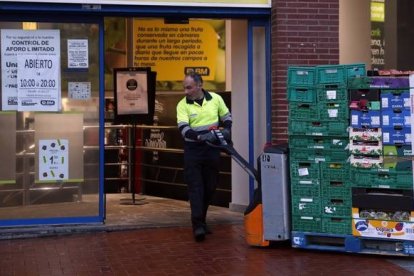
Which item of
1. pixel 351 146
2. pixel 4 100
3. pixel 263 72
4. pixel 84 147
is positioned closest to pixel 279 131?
pixel 263 72

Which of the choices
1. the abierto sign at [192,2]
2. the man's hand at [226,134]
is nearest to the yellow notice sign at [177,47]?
the abierto sign at [192,2]

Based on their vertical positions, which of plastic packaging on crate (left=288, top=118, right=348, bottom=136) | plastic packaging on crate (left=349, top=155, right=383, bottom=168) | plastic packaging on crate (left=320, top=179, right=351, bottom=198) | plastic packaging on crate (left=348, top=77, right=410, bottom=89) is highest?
plastic packaging on crate (left=348, top=77, right=410, bottom=89)

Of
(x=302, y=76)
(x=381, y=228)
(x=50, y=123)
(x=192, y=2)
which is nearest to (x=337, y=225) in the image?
(x=381, y=228)

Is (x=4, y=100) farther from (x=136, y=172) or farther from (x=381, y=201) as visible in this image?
(x=381, y=201)

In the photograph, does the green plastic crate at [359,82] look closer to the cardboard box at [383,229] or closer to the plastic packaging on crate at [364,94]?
the plastic packaging on crate at [364,94]

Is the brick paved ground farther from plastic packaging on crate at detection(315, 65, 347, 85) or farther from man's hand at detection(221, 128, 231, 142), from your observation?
plastic packaging on crate at detection(315, 65, 347, 85)

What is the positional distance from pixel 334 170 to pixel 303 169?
0.33 metres

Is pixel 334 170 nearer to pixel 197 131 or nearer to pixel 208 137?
pixel 208 137

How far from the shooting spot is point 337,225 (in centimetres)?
700

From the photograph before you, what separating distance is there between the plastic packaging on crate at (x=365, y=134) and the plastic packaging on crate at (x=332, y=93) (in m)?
0.32

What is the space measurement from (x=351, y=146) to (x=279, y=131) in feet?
6.18

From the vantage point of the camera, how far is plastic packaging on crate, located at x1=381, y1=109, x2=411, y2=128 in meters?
6.65

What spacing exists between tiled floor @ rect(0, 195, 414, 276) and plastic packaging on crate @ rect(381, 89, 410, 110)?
1.55 m

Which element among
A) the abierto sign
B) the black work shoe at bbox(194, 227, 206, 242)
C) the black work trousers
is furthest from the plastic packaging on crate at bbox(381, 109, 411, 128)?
the abierto sign
